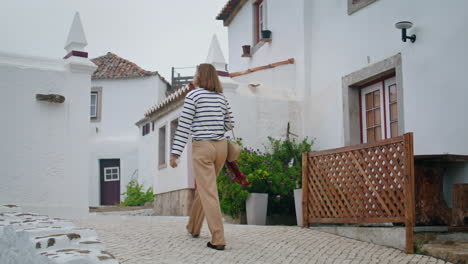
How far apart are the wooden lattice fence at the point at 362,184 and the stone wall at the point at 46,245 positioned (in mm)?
3438

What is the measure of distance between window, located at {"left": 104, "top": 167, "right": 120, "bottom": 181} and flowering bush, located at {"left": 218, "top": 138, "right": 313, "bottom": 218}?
1419 cm

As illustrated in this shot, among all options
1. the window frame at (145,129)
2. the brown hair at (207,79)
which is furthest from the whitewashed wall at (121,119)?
the brown hair at (207,79)

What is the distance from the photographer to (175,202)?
1381 centimetres

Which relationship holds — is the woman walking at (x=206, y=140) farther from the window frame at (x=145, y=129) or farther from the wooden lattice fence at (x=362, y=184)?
the window frame at (x=145, y=129)

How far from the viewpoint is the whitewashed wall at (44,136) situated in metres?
10.4

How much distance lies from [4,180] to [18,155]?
503mm

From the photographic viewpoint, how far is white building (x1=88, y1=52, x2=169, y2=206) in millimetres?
23891

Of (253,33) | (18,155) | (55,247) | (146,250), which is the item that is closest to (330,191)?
(146,250)

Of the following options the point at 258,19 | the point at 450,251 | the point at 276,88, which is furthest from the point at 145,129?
the point at 450,251

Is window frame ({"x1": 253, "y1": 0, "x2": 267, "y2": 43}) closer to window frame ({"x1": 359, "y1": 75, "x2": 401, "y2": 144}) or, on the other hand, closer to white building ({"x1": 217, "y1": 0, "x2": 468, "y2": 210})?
white building ({"x1": 217, "y1": 0, "x2": 468, "y2": 210})

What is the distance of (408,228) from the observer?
6762 millimetres

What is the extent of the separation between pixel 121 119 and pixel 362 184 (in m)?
18.1

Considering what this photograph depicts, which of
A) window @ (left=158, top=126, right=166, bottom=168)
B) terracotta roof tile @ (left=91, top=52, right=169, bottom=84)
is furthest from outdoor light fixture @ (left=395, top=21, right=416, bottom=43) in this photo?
terracotta roof tile @ (left=91, top=52, right=169, bottom=84)

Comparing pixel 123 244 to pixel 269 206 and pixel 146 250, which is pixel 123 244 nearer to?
pixel 146 250
